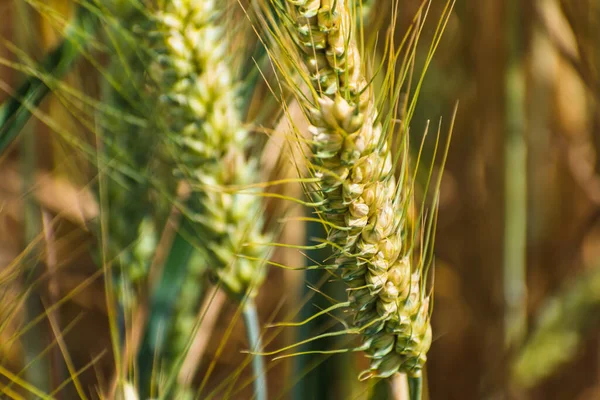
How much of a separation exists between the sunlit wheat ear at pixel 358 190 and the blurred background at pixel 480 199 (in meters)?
0.30

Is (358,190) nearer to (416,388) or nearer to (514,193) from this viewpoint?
(416,388)

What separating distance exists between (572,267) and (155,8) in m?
0.70

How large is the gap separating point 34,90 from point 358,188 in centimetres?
32

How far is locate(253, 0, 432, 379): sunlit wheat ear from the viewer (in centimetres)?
35

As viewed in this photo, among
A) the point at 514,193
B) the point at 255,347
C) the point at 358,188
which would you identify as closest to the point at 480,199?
the point at 514,193

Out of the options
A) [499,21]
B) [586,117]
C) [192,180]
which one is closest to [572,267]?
[586,117]

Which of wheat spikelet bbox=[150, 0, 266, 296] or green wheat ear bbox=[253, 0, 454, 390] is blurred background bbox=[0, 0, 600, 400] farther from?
green wheat ear bbox=[253, 0, 454, 390]

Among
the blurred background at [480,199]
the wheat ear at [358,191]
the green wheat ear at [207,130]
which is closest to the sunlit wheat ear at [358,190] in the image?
the wheat ear at [358,191]

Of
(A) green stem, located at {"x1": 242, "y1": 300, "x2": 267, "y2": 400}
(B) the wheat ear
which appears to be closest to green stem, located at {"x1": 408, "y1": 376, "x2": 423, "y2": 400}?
Answer: (B) the wheat ear

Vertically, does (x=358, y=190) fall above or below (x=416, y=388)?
above

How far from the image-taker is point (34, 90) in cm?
53

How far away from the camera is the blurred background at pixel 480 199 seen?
2.45 ft

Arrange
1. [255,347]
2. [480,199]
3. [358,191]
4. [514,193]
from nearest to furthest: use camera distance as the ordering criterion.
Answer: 1. [358,191]
2. [255,347]
3. [514,193]
4. [480,199]

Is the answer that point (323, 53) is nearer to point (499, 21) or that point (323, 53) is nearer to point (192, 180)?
point (192, 180)
